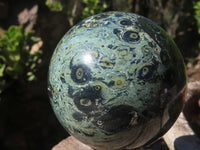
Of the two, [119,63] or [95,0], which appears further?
[95,0]

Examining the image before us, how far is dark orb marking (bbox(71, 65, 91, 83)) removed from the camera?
1715mm

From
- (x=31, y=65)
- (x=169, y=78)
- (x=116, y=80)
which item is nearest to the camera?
(x=116, y=80)

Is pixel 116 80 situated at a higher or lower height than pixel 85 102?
higher

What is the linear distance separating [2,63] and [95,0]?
163 cm

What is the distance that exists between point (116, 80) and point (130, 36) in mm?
306

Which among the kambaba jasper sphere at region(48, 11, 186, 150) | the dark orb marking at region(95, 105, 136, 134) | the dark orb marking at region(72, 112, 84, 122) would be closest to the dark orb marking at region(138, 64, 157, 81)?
the kambaba jasper sphere at region(48, 11, 186, 150)

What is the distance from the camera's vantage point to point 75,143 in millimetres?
2709

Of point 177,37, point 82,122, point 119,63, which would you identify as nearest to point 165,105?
point 119,63

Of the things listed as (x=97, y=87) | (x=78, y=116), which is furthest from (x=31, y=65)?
(x=97, y=87)

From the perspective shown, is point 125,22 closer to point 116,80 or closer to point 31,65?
point 116,80

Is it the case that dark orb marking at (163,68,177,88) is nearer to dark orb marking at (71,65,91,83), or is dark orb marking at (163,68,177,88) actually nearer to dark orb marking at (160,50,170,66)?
dark orb marking at (160,50,170,66)

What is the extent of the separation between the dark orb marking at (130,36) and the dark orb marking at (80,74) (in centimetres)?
31

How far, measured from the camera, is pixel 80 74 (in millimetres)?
1737

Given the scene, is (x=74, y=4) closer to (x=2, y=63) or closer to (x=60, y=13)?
(x=60, y=13)
